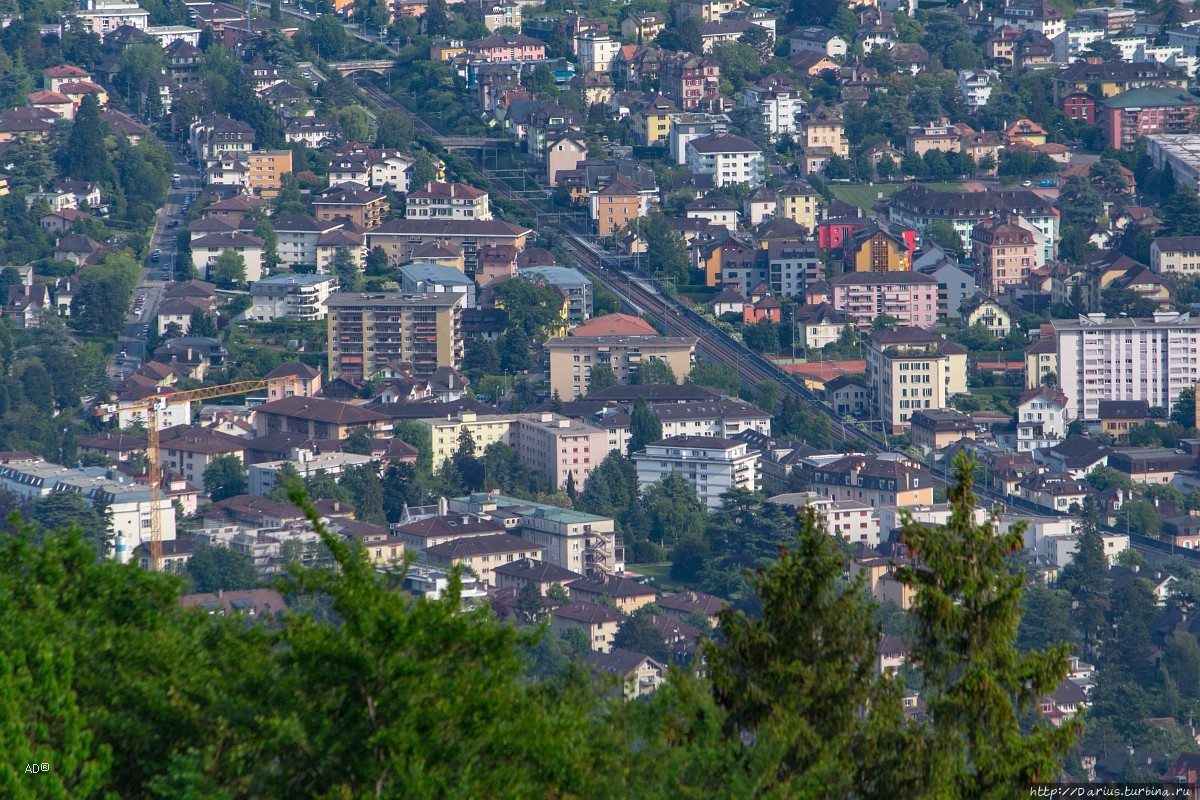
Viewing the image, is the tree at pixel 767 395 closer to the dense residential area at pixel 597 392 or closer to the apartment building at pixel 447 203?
the dense residential area at pixel 597 392

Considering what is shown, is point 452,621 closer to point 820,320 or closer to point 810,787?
point 810,787

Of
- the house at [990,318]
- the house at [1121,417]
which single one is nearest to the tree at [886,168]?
the house at [990,318]

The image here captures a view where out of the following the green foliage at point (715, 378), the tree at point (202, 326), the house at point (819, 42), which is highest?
the house at point (819, 42)

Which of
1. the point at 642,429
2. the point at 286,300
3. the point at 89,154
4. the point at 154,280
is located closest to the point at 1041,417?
the point at 642,429

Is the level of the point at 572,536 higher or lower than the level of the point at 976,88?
lower

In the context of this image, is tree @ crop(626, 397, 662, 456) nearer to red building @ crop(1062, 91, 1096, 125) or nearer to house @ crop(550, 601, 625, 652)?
house @ crop(550, 601, 625, 652)

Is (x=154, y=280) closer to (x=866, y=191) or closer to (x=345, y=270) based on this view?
(x=345, y=270)

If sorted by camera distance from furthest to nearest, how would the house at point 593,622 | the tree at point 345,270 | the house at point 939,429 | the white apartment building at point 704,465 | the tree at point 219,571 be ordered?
1. the tree at point 345,270
2. the house at point 939,429
3. the white apartment building at point 704,465
4. the tree at point 219,571
5. the house at point 593,622
